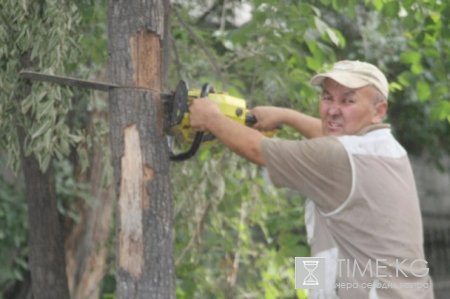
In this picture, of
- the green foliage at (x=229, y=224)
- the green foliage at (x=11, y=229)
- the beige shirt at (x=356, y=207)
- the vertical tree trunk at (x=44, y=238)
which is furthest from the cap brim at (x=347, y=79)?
the green foliage at (x=11, y=229)

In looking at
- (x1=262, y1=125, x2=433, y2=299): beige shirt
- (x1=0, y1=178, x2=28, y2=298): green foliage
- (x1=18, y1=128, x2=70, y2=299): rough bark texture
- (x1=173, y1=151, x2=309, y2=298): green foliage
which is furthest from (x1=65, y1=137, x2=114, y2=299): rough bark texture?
(x1=262, y1=125, x2=433, y2=299): beige shirt

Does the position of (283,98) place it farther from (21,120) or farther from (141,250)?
(141,250)

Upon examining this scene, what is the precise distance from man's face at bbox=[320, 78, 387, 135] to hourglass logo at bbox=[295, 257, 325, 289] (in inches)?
21.7

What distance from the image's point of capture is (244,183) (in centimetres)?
516

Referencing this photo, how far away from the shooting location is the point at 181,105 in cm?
323

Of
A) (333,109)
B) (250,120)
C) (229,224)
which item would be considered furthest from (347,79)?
(229,224)

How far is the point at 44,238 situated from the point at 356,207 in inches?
81.3

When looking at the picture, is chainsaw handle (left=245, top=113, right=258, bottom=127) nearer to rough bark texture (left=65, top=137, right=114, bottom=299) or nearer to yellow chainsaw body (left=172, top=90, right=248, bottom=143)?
yellow chainsaw body (left=172, top=90, right=248, bottom=143)

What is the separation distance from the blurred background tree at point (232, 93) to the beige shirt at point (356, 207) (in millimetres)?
1404

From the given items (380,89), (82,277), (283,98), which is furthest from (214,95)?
(82,277)

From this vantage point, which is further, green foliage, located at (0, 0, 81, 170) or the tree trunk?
green foliage, located at (0, 0, 81, 170)

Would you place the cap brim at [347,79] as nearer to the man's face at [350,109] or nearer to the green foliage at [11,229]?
the man's face at [350,109]

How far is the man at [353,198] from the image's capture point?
298cm

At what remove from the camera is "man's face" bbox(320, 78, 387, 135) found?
10.7ft
